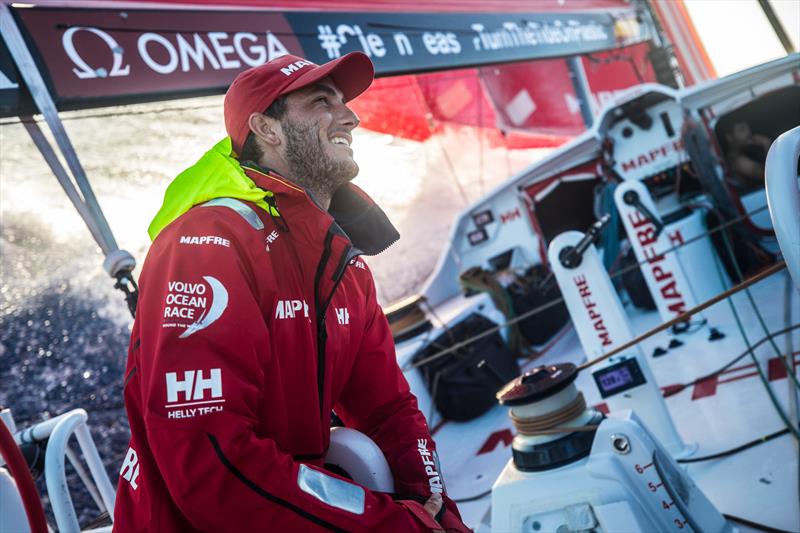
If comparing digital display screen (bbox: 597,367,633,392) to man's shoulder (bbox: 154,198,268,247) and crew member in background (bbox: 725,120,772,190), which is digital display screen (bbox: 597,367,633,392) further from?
crew member in background (bbox: 725,120,772,190)

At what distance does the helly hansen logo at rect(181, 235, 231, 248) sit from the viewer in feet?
3.16

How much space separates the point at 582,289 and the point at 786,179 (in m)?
1.70

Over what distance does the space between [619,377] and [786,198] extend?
164cm

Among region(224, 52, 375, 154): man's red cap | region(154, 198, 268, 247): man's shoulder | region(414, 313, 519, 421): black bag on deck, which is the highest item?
region(224, 52, 375, 154): man's red cap

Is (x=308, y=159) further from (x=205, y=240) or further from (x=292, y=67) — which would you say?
(x=205, y=240)

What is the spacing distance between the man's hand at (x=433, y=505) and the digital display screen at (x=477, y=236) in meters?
5.60

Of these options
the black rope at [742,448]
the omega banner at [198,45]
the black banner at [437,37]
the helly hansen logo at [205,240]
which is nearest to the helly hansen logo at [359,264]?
the helly hansen logo at [205,240]

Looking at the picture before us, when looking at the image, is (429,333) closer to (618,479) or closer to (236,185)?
(618,479)

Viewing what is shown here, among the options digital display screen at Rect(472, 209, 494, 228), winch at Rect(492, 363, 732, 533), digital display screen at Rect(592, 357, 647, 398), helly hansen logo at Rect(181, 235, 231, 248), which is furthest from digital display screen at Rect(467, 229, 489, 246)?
Result: helly hansen logo at Rect(181, 235, 231, 248)

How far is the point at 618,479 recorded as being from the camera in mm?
1563

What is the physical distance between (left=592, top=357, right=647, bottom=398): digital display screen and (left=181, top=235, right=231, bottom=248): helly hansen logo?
1.92 metres

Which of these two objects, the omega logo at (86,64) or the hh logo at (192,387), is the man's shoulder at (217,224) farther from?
the omega logo at (86,64)

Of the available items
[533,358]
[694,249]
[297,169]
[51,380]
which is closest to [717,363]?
[694,249]

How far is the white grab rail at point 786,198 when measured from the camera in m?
0.95
